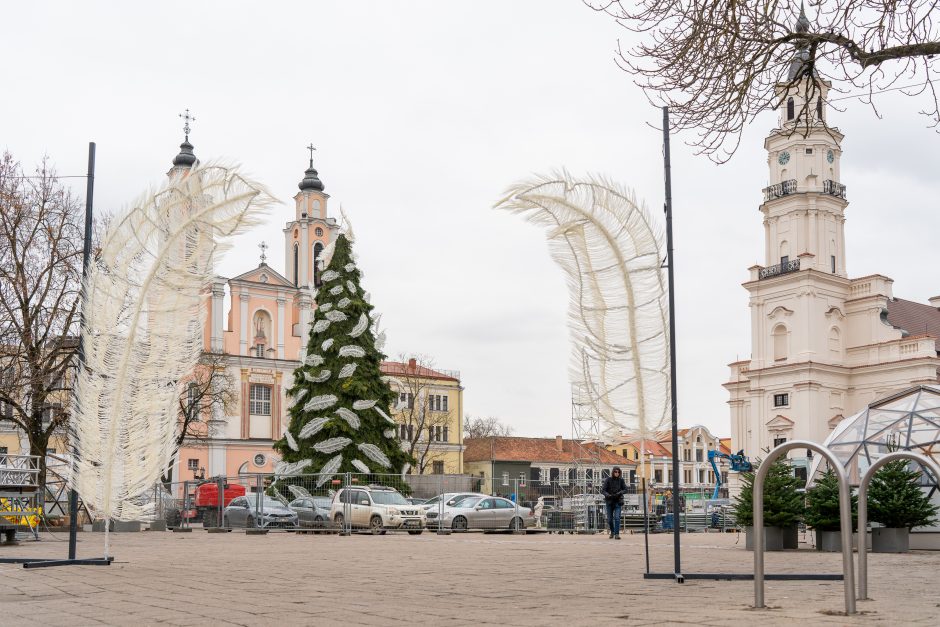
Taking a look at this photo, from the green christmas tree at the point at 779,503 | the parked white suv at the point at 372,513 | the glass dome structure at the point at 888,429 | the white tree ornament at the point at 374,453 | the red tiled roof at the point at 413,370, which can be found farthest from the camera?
the red tiled roof at the point at 413,370

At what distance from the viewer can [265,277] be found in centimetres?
7262

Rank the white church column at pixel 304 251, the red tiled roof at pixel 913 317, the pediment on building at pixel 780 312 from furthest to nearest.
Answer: the red tiled roof at pixel 913 317 < the white church column at pixel 304 251 < the pediment on building at pixel 780 312

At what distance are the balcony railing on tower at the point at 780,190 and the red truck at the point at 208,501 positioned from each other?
49.4 m

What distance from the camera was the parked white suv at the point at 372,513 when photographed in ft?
92.7

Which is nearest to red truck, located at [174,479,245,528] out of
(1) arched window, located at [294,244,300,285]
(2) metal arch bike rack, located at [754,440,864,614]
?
(2) metal arch bike rack, located at [754,440,864,614]

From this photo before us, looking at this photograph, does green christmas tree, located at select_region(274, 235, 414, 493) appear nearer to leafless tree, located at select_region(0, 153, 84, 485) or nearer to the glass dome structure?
leafless tree, located at select_region(0, 153, 84, 485)

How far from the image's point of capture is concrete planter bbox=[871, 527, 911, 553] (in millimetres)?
16828

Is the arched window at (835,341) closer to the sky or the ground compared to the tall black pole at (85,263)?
closer to the sky

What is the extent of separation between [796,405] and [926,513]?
183 ft

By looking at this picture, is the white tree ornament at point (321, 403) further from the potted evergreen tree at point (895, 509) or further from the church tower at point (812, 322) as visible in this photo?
the church tower at point (812, 322)

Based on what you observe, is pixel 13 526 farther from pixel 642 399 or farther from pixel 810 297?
pixel 810 297

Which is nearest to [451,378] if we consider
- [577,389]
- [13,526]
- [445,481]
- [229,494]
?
[229,494]

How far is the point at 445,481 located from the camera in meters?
34.5

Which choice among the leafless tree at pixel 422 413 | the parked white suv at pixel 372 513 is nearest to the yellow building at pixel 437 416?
the leafless tree at pixel 422 413
